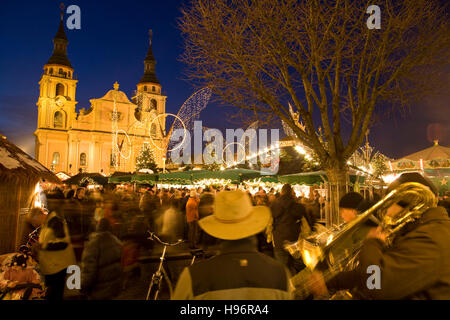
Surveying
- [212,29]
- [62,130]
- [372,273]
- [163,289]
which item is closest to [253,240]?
[372,273]

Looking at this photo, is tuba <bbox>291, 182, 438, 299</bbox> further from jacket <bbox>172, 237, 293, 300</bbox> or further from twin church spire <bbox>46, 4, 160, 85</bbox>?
twin church spire <bbox>46, 4, 160, 85</bbox>

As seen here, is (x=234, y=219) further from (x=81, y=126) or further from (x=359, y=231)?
(x=81, y=126)

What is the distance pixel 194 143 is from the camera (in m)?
21.2

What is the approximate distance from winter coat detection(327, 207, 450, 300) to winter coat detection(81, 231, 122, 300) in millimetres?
3434

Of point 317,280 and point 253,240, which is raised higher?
point 253,240

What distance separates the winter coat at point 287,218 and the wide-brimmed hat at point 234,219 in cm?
426

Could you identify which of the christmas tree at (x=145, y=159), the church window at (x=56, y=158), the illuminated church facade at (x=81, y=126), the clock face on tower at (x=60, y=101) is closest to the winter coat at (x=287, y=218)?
the christmas tree at (x=145, y=159)

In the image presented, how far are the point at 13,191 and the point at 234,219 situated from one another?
6259mm

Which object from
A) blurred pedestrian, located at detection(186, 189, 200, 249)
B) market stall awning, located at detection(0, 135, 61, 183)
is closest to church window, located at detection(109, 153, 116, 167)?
blurred pedestrian, located at detection(186, 189, 200, 249)

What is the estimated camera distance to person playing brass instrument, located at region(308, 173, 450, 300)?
1573 millimetres

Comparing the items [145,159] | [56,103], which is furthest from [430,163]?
[56,103]

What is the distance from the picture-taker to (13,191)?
601 cm
